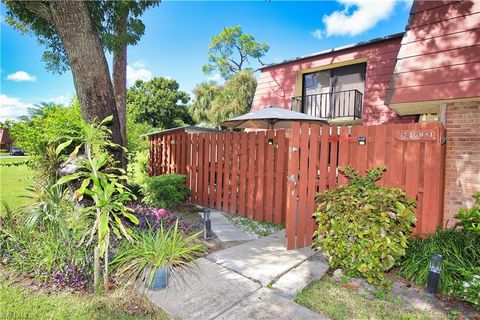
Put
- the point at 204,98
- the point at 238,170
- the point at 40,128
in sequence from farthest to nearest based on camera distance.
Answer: the point at 204,98, the point at 238,170, the point at 40,128

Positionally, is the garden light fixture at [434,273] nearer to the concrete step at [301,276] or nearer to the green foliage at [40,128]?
the concrete step at [301,276]

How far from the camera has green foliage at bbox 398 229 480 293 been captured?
2797mm

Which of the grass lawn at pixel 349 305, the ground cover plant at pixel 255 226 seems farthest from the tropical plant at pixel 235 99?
the grass lawn at pixel 349 305

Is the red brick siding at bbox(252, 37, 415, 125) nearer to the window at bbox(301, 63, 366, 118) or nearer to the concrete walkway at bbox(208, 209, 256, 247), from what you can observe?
the window at bbox(301, 63, 366, 118)

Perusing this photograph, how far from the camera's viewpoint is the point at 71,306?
2.39 m

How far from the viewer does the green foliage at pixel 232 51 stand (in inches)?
987

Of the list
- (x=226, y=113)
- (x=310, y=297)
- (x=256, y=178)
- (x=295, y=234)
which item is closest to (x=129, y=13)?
(x=256, y=178)

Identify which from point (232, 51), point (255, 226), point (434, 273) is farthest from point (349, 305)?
point (232, 51)

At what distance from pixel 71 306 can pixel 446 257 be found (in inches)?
161

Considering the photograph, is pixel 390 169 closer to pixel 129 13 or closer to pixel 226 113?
pixel 129 13

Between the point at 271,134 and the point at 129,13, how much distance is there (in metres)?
4.58

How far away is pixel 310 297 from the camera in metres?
2.62

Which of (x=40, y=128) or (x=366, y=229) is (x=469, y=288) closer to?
(x=366, y=229)

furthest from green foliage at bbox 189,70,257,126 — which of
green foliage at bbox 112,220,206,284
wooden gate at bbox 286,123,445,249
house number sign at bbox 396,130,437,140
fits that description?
green foliage at bbox 112,220,206,284
